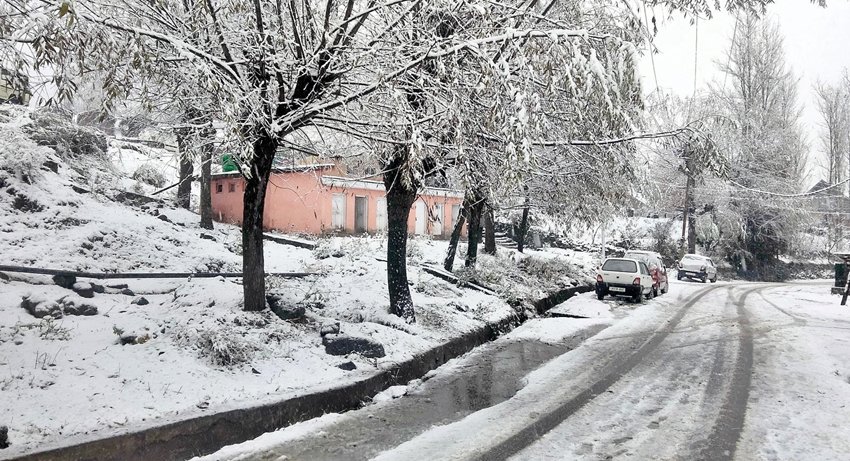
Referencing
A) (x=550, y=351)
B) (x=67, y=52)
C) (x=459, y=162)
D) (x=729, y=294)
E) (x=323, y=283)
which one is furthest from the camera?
(x=729, y=294)

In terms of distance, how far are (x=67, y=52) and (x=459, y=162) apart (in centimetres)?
452

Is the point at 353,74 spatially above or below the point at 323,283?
above

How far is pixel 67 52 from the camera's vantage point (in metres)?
4.61

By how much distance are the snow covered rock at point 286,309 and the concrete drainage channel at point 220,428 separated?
1.71 m

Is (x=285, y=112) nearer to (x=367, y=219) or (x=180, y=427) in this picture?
(x=180, y=427)

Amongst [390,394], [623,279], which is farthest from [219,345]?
[623,279]

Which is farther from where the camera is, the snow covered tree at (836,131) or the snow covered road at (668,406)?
the snow covered tree at (836,131)

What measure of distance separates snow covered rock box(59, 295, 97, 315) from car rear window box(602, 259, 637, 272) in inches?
611

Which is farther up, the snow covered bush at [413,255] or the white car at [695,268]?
the snow covered bush at [413,255]

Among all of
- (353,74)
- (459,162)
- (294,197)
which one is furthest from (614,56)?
(294,197)

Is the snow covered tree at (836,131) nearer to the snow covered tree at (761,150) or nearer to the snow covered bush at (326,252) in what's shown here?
the snow covered tree at (761,150)

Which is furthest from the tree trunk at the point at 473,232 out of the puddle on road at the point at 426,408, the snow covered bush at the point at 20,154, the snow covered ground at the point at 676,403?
the snow covered bush at the point at 20,154

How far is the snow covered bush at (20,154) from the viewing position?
12.1m

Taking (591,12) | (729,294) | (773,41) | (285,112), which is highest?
(773,41)
